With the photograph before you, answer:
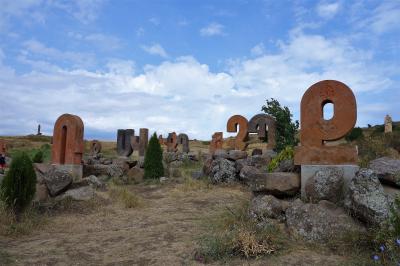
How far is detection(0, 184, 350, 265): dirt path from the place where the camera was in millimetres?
5035

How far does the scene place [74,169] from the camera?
12.1m

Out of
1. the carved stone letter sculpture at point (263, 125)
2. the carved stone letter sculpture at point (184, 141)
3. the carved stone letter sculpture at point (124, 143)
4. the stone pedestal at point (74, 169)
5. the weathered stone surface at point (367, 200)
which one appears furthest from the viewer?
the carved stone letter sculpture at point (184, 141)

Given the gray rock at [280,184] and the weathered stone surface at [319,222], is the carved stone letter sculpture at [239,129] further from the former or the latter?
the weathered stone surface at [319,222]

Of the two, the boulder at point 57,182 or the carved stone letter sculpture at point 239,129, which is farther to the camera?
the carved stone letter sculpture at point 239,129

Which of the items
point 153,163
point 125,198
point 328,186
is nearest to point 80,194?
point 125,198

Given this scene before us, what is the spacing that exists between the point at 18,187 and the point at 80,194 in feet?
6.76

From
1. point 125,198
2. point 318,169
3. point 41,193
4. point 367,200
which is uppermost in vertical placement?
point 318,169

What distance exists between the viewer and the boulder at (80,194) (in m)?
8.97

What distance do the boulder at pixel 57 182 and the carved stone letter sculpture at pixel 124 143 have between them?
10.7 meters

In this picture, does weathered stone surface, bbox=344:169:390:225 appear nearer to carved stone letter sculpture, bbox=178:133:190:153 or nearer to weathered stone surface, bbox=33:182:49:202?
weathered stone surface, bbox=33:182:49:202

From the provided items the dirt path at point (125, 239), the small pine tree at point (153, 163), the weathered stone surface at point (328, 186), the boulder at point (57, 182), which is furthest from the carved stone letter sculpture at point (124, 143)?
the weathered stone surface at point (328, 186)

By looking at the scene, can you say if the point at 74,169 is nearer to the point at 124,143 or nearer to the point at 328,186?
the point at 124,143

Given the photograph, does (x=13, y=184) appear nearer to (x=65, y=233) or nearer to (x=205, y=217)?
(x=65, y=233)

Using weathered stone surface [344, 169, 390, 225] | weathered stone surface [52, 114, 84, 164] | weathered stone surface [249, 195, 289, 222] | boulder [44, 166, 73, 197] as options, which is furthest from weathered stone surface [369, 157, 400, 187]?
weathered stone surface [52, 114, 84, 164]
